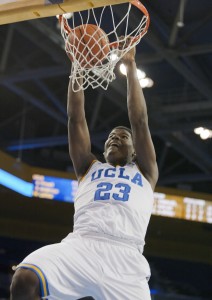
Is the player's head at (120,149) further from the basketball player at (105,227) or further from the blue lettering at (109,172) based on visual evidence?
the blue lettering at (109,172)

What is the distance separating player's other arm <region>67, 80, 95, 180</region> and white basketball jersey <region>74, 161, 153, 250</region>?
15cm

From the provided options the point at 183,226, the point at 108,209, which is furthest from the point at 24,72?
the point at 108,209

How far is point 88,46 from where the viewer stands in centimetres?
449

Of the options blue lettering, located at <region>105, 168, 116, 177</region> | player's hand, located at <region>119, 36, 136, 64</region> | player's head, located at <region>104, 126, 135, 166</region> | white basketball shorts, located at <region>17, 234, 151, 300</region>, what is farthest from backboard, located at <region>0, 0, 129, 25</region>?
white basketball shorts, located at <region>17, 234, 151, 300</region>

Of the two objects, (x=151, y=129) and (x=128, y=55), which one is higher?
(x=151, y=129)

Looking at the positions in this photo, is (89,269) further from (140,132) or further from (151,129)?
(151,129)

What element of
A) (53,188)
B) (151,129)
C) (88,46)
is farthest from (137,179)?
(53,188)

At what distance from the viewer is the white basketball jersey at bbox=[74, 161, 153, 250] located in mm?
3881

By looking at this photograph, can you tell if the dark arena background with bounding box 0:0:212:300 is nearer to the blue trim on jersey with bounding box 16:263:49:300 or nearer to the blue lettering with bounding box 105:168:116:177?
the blue lettering with bounding box 105:168:116:177

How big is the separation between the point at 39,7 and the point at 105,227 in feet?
4.79

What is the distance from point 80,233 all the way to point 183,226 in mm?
10493

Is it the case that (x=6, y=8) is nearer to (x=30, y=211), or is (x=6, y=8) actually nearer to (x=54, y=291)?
(x=54, y=291)

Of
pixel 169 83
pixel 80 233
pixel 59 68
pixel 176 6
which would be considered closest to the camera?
pixel 80 233

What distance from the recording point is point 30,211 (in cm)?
1382
